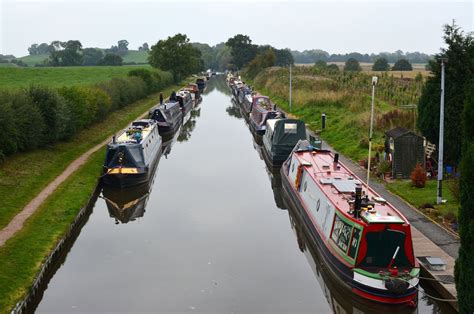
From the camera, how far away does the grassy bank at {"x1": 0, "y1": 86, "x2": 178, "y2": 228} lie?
20286mm

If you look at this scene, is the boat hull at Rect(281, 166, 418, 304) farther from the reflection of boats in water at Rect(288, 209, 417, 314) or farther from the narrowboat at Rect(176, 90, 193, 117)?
the narrowboat at Rect(176, 90, 193, 117)

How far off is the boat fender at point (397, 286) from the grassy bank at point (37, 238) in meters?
8.84

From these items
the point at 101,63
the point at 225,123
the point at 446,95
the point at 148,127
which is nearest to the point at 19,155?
the point at 148,127

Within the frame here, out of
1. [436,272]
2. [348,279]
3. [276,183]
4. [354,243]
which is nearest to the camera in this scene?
[354,243]

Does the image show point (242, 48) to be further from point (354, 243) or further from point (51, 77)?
point (354, 243)

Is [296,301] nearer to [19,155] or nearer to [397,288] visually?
[397,288]

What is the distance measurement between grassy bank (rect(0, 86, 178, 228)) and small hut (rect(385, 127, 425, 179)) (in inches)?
585

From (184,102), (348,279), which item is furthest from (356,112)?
(348,279)

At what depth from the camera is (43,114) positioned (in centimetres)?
2864

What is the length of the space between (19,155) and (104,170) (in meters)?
4.39

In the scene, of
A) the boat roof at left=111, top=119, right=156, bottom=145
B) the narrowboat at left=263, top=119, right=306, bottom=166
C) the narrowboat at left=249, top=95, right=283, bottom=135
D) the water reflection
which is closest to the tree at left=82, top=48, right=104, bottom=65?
the water reflection

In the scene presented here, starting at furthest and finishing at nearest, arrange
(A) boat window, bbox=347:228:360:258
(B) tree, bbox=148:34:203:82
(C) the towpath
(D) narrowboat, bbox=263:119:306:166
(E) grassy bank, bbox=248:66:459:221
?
(B) tree, bbox=148:34:203:82 < (D) narrowboat, bbox=263:119:306:166 < (E) grassy bank, bbox=248:66:459:221 < (C) the towpath < (A) boat window, bbox=347:228:360:258

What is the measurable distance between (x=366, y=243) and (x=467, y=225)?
2.98m

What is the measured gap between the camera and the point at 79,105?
3453 cm
